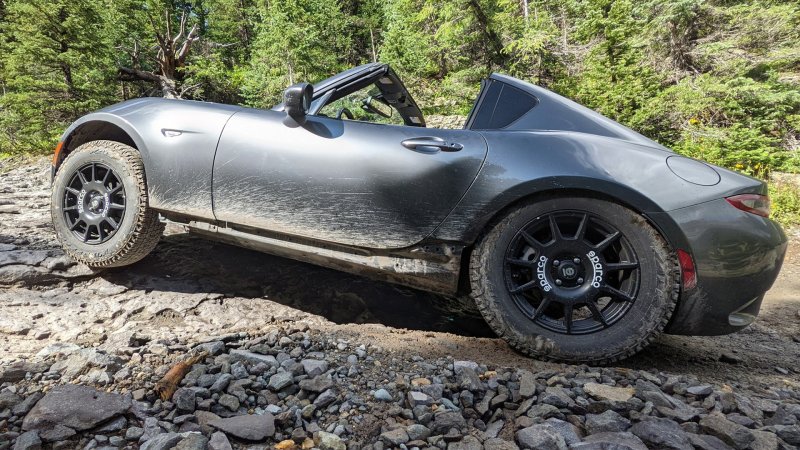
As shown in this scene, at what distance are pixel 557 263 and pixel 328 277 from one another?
1590 millimetres

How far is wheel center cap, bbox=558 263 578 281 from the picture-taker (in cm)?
180

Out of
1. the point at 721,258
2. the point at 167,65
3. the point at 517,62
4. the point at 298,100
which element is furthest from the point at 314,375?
the point at 167,65

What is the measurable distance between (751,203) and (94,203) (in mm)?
3474

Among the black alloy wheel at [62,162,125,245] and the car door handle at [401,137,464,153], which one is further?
the black alloy wheel at [62,162,125,245]

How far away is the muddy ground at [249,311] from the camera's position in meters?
1.94

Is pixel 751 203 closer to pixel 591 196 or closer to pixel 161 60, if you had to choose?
pixel 591 196

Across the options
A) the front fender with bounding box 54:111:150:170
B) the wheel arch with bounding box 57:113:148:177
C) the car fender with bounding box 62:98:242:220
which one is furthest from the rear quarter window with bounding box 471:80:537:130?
the wheel arch with bounding box 57:113:148:177

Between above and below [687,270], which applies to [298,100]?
above

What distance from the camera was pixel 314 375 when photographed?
5.04ft

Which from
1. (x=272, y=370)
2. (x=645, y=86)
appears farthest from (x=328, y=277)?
(x=645, y=86)

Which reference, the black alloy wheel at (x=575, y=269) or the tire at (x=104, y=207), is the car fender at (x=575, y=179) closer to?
the black alloy wheel at (x=575, y=269)

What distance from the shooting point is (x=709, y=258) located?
1671 millimetres

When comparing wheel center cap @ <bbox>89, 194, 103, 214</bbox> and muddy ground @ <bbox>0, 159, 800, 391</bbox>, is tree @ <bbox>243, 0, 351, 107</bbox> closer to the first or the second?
muddy ground @ <bbox>0, 159, 800, 391</bbox>

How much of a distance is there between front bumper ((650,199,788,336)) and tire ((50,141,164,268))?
8.92ft
